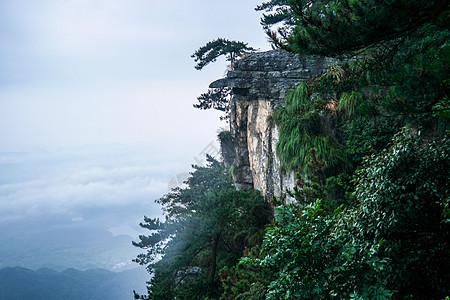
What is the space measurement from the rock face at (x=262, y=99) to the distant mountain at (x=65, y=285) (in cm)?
10572

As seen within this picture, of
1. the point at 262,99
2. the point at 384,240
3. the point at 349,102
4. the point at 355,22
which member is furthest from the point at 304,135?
the point at 384,240

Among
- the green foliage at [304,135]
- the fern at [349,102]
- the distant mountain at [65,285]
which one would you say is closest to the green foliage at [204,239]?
the green foliage at [304,135]

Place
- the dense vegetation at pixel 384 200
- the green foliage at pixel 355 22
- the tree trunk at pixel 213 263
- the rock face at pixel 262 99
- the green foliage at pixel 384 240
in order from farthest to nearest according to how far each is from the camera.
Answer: the rock face at pixel 262 99 < the tree trunk at pixel 213 263 < the green foliage at pixel 384 240 < the dense vegetation at pixel 384 200 < the green foliage at pixel 355 22

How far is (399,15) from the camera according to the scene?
4.10 meters

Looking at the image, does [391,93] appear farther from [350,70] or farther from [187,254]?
[187,254]

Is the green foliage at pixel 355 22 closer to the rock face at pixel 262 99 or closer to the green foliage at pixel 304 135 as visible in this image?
the green foliage at pixel 304 135

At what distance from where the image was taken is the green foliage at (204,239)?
9.71m

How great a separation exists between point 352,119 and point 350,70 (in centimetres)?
213

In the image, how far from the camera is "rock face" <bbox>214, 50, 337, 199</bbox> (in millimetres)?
11531

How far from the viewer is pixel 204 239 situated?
10.3m

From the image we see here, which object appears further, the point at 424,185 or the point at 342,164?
the point at 342,164

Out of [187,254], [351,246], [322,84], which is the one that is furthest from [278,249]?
[322,84]

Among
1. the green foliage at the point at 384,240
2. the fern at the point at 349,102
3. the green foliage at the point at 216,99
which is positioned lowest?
the green foliage at the point at 384,240

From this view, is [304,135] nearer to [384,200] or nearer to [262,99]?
[262,99]
